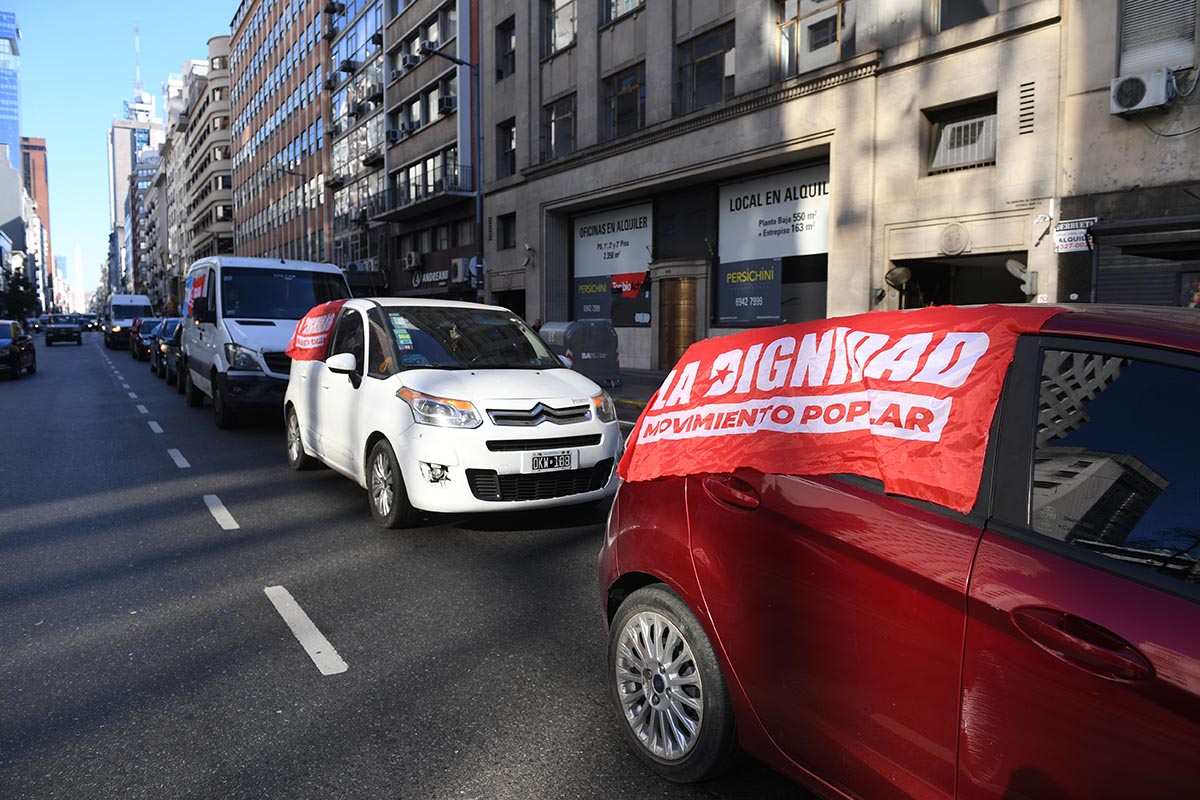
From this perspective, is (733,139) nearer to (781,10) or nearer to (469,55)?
(781,10)

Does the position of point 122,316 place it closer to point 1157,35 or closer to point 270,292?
point 270,292

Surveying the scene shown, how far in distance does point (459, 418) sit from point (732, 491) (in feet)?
11.1

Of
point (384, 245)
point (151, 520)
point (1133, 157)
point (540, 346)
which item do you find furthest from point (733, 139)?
point (384, 245)

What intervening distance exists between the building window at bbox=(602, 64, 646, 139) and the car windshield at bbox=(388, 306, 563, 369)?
18338 millimetres

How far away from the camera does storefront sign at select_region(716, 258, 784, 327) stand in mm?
20625

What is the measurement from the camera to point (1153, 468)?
1839 millimetres

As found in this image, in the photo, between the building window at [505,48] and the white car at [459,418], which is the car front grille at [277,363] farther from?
the building window at [505,48]

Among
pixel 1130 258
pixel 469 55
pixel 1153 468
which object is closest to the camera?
pixel 1153 468

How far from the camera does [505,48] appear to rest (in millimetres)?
31500

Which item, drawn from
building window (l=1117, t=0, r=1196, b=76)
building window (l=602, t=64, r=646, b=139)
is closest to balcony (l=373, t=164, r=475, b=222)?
building window (l=602, t=64, r=646, b=139)

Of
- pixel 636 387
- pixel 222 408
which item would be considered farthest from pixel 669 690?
pixel 636 387

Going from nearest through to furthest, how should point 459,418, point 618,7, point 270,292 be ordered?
point 459,418
point 270,292
point 618,7

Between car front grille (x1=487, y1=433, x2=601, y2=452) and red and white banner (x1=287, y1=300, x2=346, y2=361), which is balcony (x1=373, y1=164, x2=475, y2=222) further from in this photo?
car front grille (x1=487, y1=433, x2=601, y2=452)

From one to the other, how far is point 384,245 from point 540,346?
40.3 m
